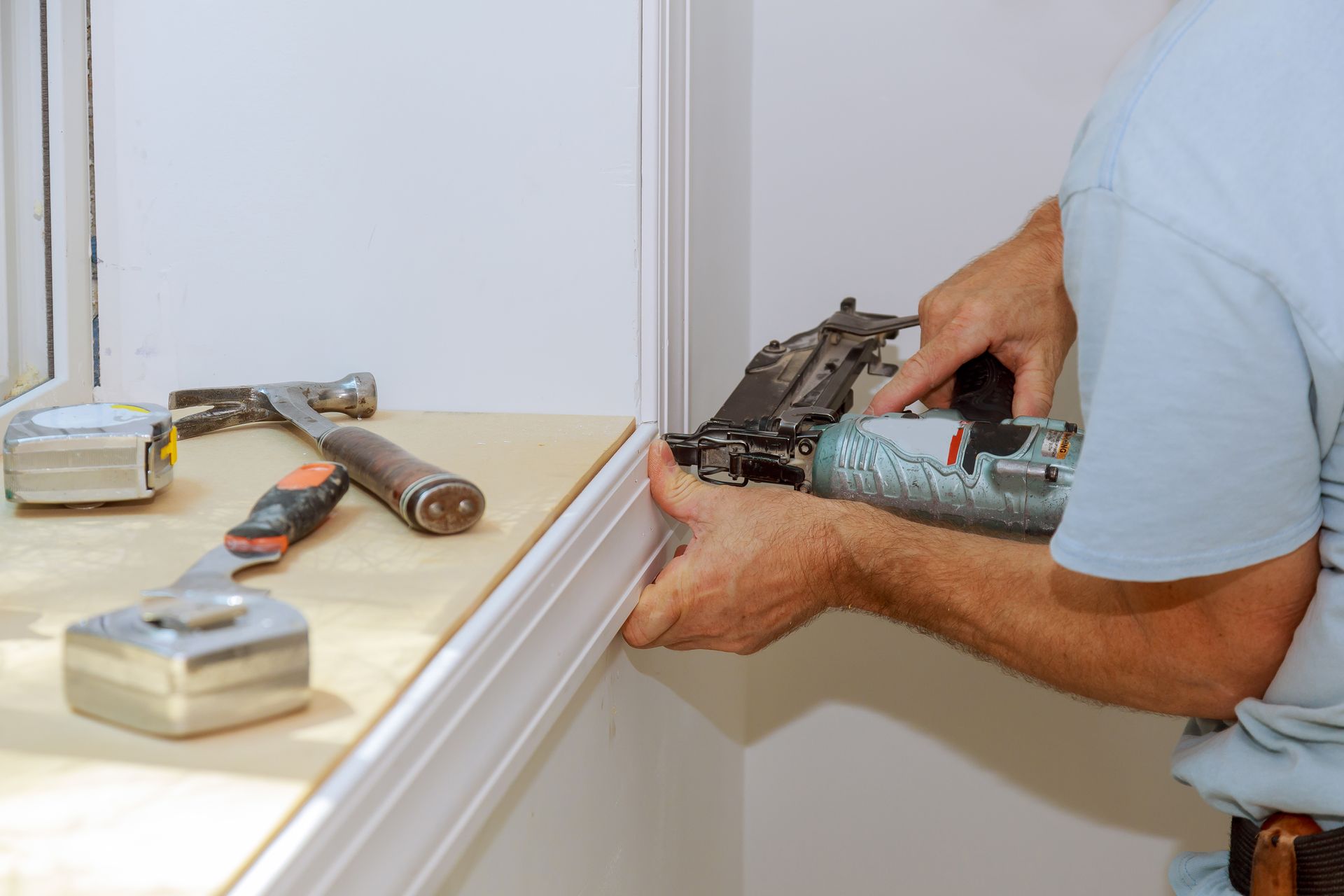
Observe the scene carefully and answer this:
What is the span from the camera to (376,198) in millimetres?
885

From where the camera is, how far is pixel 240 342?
3.07 ft

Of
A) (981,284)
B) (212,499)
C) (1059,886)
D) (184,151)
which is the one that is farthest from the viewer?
(1059,886)

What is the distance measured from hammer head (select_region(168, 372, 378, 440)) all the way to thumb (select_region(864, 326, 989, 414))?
1.54 feet

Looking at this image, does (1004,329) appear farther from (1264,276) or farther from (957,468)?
(1264,276)

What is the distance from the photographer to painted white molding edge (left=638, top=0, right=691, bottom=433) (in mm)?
822

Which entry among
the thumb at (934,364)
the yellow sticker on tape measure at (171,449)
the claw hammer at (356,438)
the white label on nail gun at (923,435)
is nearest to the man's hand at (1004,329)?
the thumb at (934,364)

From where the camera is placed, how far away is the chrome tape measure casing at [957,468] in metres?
0.76

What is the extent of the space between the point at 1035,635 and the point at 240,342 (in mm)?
720

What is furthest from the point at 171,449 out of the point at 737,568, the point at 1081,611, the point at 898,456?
the point at 1081,611

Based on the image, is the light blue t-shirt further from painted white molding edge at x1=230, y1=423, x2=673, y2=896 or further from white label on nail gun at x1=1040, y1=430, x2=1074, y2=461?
painted white molding edge at x1=230, y1=423, x2=673, y2=896

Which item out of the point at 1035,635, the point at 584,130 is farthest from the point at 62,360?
the point at 1035,635

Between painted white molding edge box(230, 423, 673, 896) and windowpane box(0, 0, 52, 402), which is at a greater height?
windowpane box(0, 0, 52, 402)

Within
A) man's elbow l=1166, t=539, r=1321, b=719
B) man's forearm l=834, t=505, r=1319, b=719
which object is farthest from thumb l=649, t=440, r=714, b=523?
man's elbow l=1166, t=539, r=1321, b=719

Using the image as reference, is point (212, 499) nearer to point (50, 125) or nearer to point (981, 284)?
point (50, 125)
